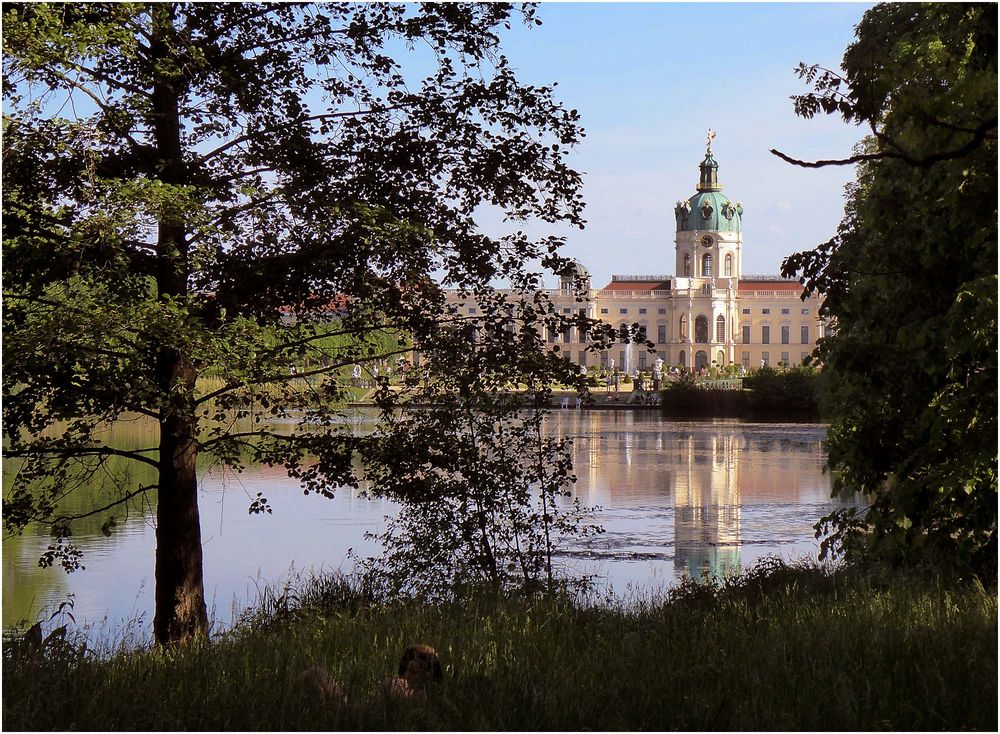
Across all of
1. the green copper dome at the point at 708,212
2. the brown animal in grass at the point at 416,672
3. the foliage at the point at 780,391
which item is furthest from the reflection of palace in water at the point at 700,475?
the green copper dome at the point at 708,212

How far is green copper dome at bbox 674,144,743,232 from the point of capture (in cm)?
10544

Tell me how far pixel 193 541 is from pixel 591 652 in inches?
140

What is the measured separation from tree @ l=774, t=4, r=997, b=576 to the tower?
Answer: 88993mm

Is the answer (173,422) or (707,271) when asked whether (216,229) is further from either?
(707,271)

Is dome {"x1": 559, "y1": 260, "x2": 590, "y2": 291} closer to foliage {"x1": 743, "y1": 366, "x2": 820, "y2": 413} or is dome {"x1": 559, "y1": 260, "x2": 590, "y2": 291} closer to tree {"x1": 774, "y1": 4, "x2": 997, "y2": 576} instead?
tree {"x1": 774, "y1": 4, "x2": 997, "y2": 576}


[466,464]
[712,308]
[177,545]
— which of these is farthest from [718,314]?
[177,545]

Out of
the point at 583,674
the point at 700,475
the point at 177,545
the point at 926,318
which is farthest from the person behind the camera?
the point at 700,475

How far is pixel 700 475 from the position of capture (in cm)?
2006

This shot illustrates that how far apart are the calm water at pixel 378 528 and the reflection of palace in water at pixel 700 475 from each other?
31 mm

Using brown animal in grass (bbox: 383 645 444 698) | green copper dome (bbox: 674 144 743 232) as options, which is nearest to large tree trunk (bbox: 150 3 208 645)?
brown animal in grass (bbox: 383 645 444 698)

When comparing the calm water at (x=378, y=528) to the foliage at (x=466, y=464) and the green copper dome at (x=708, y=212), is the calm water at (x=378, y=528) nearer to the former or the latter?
the foliage at (x=466, y=464)

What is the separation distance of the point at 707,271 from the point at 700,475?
288 ft

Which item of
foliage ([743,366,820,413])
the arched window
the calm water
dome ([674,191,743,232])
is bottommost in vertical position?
the calm water

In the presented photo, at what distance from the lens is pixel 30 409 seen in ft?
22.7
